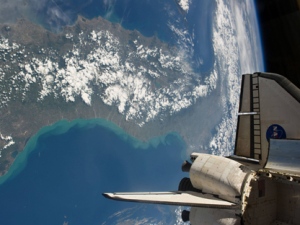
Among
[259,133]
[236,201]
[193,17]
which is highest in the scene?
[193,17]

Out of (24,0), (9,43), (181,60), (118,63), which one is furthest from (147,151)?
(24,0)

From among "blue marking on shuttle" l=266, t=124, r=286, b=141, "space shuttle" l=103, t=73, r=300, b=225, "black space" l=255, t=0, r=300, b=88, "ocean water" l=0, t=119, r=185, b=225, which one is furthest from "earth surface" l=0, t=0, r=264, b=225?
"blue marking on shuttle" l=266, t=124, r=286, b=141

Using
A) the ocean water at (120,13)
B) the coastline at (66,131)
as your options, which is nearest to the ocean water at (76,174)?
the coastline at (66,131)

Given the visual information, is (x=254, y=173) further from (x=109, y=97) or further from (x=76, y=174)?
(x=109, y=97)

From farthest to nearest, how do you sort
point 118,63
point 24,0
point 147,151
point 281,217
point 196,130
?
point 196,130
point 118,63
point 147,151
point 24,0
point 281,217

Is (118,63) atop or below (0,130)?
atop

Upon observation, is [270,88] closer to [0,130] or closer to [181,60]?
[0,130]

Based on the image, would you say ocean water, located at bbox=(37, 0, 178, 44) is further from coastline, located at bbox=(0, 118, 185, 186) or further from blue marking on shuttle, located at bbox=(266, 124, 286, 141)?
blue marking on shuttle, located at bbox=(266, 124, 286, 141)
